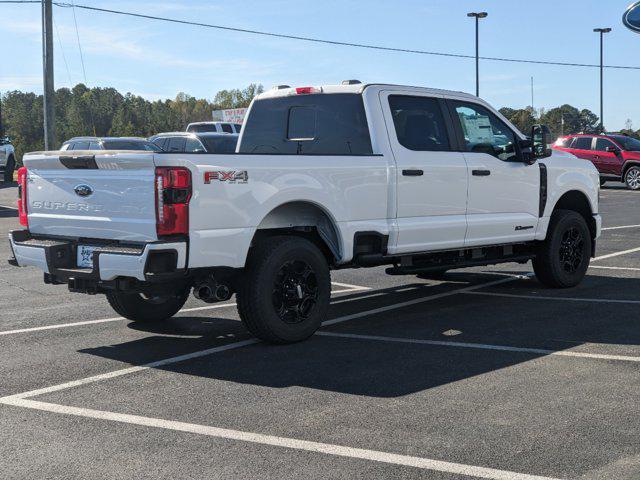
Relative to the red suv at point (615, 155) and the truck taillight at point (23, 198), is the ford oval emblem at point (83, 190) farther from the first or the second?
the red suv at point (615, 155)

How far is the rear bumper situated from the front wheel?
1081 inches

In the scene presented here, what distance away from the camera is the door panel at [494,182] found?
28.1 feet

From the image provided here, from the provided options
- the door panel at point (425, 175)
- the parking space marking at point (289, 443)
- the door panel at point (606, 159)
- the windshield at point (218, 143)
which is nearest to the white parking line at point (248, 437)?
the parking space marking at point (289, 443)

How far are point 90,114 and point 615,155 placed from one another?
13986 cm

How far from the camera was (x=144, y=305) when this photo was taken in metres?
A: 7.91

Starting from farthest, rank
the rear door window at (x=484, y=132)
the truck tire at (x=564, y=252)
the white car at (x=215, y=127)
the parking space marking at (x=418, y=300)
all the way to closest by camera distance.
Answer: the white car at (x=215, y=127) → the truck tire at (x=564, y=252) → the rear door window at (x=484, y=132) → the parking space marking at (x=418, y=300)

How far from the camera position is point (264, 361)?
21.1 feet

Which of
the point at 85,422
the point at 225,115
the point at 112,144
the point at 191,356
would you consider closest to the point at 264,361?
the point at 191,356

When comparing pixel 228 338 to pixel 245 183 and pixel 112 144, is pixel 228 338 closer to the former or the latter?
pixel 245 183

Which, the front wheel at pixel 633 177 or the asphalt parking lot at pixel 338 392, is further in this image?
the front wheel at pixel 633 177

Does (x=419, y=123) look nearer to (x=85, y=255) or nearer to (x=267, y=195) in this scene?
(x=267, y=195)

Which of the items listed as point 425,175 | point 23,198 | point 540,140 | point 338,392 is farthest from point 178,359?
point 540,140

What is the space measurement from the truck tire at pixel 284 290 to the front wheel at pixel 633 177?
26331 millimetres

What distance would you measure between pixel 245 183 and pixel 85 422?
2.23m
